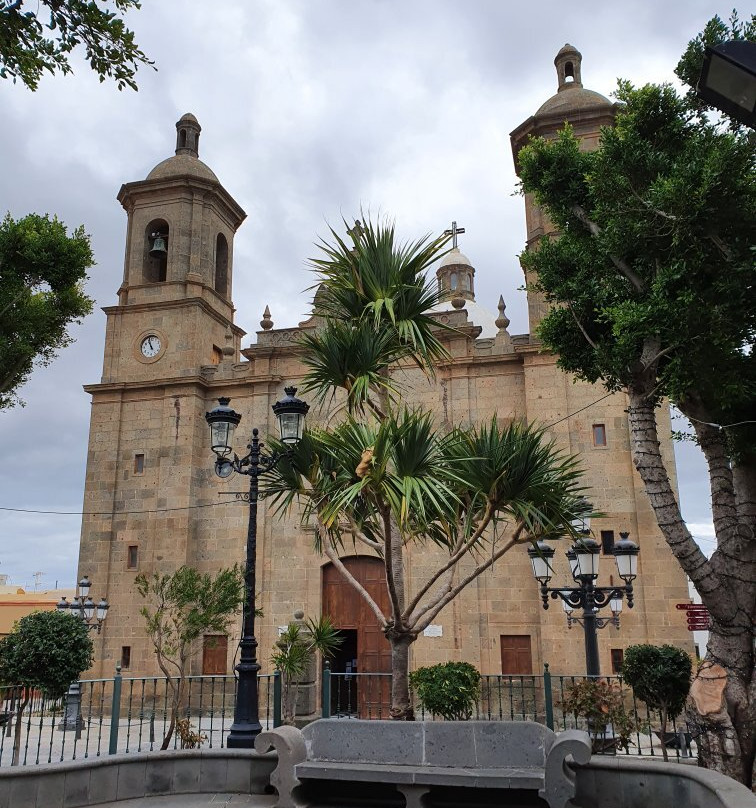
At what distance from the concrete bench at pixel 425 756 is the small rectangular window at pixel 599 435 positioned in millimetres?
11953

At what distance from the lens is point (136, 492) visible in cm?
2070

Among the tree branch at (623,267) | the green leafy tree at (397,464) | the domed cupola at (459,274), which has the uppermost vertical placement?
the domed cupola at (459,274)

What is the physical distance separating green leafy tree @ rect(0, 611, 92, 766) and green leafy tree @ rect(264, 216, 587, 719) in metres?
3.36

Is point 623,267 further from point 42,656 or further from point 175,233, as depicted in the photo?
point 175,233

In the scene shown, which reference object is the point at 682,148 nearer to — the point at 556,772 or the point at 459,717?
the point at 556,772

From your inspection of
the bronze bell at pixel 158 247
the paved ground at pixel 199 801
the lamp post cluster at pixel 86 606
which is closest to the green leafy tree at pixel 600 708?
the paved ground at pixel 199 801

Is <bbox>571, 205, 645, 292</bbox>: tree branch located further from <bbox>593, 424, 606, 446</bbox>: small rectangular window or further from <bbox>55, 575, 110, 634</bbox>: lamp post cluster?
<bbox>55, 575, 110, 634</bbox>: lamp post cluster

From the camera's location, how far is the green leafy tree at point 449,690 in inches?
393

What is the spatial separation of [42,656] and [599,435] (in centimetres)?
1319

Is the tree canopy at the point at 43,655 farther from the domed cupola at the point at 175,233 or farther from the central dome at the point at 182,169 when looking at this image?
the central dome at the point at 182,169

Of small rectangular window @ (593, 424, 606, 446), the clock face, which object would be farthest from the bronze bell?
small rectangular window @ (593, 424, 606, 446)

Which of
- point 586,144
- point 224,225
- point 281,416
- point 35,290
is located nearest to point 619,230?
point 281,416

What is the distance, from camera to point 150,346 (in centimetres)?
2206

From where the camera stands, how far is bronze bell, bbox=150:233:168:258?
2236 cm
